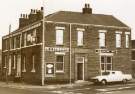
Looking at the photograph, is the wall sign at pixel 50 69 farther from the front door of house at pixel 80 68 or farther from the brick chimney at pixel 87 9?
the brick chimney at pixel 87 9

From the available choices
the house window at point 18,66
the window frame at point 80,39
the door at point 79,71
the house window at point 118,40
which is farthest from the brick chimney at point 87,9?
the house window at point 18,66

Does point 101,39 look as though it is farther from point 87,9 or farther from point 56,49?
point 56,49

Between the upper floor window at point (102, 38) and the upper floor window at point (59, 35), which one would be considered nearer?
the upper floor window at point (59, 35)

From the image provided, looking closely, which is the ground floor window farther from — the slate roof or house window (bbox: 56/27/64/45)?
house window (bbox: 56/27/64/45)

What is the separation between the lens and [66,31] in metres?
48.4

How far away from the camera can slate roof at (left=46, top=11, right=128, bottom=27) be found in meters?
49.0

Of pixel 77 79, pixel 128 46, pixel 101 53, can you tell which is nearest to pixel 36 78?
pixel 77 79

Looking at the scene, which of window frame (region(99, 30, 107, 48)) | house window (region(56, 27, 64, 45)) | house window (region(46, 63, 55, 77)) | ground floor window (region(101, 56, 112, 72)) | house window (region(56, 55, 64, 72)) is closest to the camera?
house window (region(46, 63, 55, 77))

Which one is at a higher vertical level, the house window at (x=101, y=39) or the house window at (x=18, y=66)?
the house window at (x=101, y=39)

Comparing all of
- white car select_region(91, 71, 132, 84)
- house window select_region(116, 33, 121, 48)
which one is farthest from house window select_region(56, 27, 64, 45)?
house window select_region(116, 33, 121, 48)

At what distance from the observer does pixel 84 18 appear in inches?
2030

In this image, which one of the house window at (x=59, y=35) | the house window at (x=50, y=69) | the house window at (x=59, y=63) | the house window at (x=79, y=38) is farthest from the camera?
the house window at (x=79, y=38)

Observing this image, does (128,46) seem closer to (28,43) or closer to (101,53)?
(101,53)

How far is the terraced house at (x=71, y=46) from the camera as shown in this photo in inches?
1863
